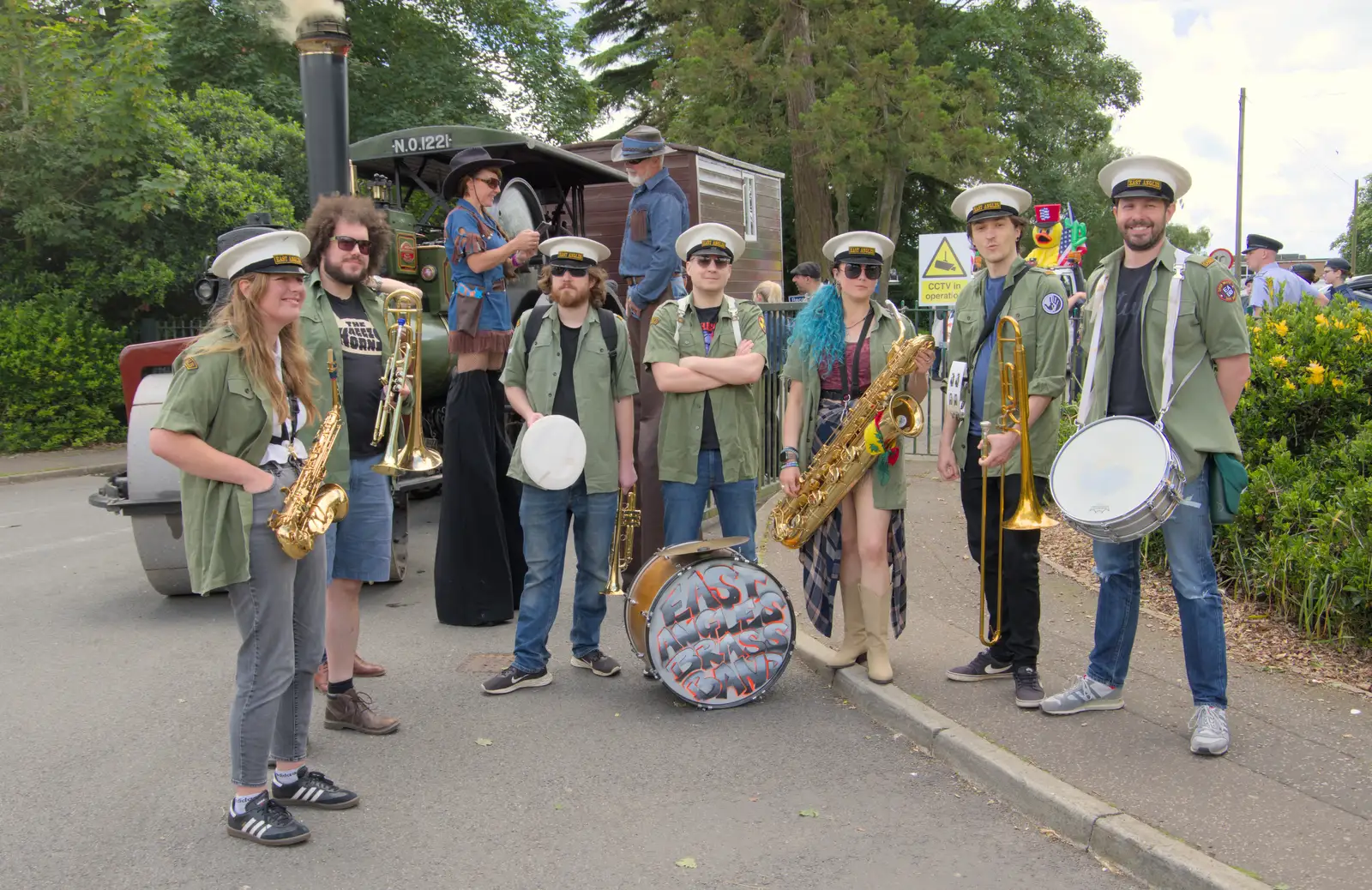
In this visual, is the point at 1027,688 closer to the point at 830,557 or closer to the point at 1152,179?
the point at 830,557

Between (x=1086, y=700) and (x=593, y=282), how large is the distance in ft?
9.41

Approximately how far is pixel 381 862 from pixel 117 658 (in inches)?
120

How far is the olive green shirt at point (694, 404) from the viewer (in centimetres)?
541

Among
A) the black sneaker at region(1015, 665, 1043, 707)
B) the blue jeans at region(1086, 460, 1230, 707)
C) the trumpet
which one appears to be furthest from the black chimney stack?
the blue jeans at region(1086, 460, 1230, 707)

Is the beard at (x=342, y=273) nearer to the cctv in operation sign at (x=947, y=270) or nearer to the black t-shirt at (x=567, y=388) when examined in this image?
the black t-shirt at (x=567, y=388)

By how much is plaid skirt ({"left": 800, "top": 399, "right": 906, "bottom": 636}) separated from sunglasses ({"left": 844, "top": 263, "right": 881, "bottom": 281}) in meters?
0.56

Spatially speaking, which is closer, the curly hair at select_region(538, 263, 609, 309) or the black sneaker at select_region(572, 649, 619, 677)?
the curly hair at select_region(538, 263, 609, 309)

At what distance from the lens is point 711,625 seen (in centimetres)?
504

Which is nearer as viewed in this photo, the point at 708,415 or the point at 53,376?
the point at 708,415

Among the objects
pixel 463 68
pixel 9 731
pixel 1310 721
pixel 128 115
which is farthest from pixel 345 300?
pixel 463 68

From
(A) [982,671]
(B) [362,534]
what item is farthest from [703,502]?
(B) [362,534]

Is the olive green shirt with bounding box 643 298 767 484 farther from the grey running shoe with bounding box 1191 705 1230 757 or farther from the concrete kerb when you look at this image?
the grey running shoe with bounding box 1191 705 1230 757

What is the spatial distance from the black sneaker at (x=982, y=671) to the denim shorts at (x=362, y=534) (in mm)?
2593

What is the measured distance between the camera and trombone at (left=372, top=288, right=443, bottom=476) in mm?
4910
